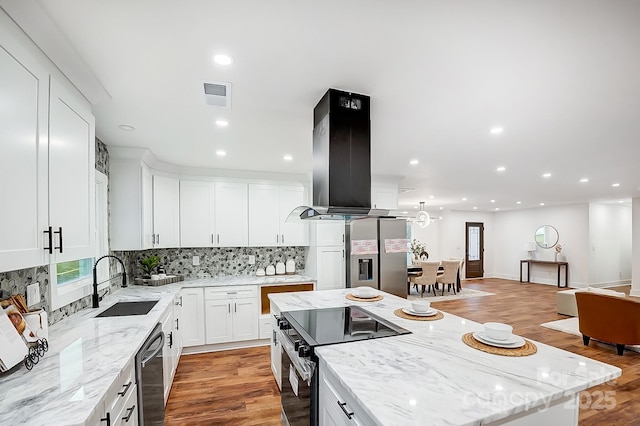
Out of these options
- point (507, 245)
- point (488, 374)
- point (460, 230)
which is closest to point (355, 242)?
point (488, 374)

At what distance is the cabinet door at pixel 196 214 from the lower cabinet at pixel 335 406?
10.7 ft

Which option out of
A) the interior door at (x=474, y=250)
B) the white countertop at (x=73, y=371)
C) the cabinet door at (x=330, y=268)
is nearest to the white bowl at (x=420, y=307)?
the white countertop at (x=73, y=371)

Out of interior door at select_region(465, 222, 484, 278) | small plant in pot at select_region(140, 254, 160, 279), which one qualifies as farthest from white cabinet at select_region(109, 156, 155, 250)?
interior door at select_region(465, 222, 484, 278)

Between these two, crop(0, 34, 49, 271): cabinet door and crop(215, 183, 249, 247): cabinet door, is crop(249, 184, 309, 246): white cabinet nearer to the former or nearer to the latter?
crop(215, 183, 249, 247): cabinet door

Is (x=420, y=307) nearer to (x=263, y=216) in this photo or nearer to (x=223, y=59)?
(x=223, y=59)

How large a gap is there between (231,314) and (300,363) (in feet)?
8.38

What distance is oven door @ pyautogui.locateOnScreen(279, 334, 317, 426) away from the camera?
1.68 metres

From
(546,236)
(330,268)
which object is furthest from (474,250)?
(330,268)

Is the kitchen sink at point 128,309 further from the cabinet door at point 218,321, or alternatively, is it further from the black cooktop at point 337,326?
the black cooktop at point 337,326

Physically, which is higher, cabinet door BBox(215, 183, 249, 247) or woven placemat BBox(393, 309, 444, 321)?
cabinet door BBox(215, 183, 249, 247)

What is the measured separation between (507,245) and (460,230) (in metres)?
1.79

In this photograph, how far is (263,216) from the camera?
15.4ft

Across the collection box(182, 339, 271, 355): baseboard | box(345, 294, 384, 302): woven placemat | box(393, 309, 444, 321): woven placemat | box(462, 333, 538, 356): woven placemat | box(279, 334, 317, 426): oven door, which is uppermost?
box(462, 333, 538, 356): woven placemat

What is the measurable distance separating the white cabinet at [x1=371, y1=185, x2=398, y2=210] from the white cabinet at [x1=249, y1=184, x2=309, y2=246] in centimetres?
111
